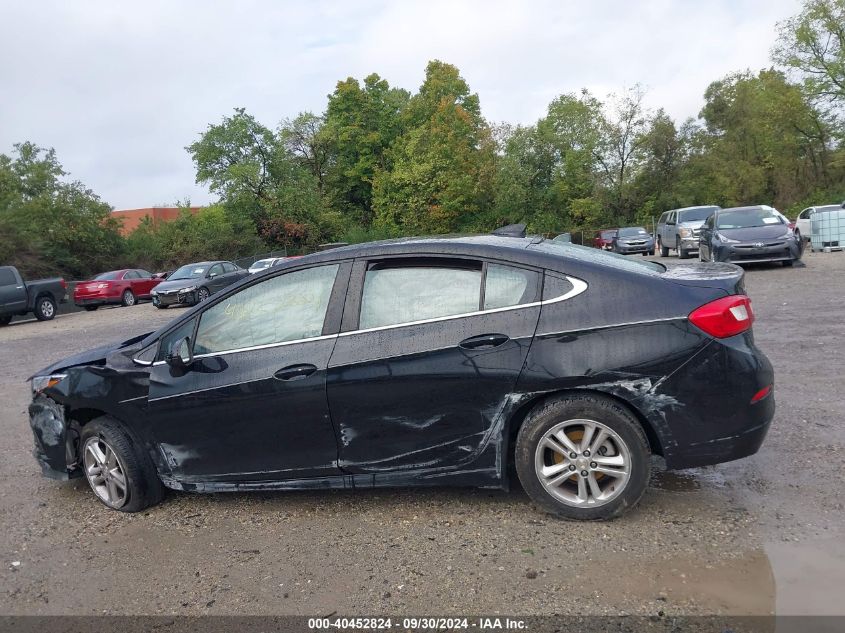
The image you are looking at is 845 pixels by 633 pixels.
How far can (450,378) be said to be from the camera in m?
3.80

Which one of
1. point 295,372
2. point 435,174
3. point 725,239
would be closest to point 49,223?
point 435,174

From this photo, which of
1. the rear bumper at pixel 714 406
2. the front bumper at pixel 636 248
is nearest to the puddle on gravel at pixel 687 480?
the rear bumper at pixel 714 406

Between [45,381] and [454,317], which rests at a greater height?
[454,317]

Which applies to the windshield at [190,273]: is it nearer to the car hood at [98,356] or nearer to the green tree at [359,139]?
the car hood at [98,356]

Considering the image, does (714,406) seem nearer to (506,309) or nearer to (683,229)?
(506,309)

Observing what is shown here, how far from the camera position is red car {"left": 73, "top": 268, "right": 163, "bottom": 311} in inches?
1024

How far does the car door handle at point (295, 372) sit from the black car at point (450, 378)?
1 cm

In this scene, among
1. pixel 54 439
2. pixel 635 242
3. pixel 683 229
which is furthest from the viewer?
pixel 635 242

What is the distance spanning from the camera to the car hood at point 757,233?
53.3 ft

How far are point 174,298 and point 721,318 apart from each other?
21.1m

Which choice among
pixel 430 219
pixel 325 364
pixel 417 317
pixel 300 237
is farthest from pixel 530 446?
pixel 430 219

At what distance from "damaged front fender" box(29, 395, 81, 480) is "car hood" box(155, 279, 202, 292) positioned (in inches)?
730

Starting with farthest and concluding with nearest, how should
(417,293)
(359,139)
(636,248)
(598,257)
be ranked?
(359,139), (636,248), (598,257), (417,293)

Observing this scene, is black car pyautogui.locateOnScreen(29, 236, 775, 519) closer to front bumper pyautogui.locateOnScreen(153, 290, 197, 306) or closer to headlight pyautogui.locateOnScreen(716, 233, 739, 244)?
headlight pyautogui.locateOnScreen(716, 233, 739, 244)
